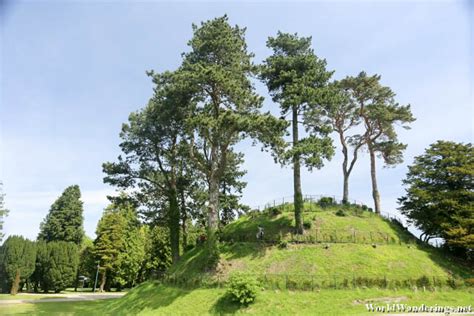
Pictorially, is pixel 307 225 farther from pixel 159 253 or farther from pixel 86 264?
pixel 86 264

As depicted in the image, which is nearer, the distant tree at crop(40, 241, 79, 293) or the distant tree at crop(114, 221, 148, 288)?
the distant tree at crop(40, 241, 79, 293)

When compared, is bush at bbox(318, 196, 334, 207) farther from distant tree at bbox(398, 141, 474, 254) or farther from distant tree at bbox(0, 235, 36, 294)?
distant tree at bbox(0, 235, 36, 294)

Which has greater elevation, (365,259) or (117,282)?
(365,259)

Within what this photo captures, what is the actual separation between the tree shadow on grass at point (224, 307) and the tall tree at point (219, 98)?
4605mm

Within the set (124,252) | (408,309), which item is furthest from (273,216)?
(124,252)

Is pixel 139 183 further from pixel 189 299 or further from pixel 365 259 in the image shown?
pixel 365 259

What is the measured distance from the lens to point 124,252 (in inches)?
2217

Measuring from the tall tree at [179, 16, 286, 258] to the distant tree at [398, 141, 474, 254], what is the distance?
19761 mm

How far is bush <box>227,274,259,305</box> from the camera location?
22.3 m

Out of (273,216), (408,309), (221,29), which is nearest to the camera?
(408,309)

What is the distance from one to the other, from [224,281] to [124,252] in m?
36.9

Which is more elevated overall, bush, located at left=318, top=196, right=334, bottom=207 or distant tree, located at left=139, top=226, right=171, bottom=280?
bush, located at left=318, top=196, right=334, bottom=207

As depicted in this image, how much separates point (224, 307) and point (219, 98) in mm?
18351

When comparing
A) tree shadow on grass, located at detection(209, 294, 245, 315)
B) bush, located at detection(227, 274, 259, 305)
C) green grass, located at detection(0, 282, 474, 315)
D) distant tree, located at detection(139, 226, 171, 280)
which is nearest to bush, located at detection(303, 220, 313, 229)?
green grass, located at detection(0, 282, 474, 315)
